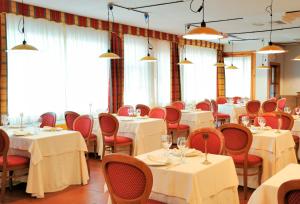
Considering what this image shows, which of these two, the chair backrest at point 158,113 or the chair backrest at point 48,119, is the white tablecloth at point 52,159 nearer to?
the chair backrest at point 48,119

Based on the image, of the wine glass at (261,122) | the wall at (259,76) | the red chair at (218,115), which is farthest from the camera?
the wall at (259,76)

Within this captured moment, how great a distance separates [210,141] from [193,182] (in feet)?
3.72

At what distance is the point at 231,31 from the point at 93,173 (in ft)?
21.8

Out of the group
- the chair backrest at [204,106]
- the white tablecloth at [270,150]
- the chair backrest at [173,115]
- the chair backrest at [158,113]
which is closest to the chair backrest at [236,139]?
the white tablecloth at [270,150]

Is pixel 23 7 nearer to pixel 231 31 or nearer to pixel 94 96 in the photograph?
pixel 94 96

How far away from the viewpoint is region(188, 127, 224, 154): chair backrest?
12.6ft

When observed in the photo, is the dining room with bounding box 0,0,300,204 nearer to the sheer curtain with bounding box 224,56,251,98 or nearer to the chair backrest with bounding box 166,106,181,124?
the chair backrest with bounding box 166,106,181,124

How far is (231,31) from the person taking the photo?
10.7 meters

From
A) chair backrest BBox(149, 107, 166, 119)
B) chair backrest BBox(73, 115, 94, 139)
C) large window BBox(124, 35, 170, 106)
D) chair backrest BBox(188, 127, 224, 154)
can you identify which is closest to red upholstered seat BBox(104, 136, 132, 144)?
chair backrest BBox(73, 115, 94, 139)

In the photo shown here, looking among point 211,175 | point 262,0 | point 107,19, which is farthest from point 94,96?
point 211,175

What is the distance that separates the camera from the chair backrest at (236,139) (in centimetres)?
446

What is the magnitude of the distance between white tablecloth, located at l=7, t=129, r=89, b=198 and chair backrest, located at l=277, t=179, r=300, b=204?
3383 mm

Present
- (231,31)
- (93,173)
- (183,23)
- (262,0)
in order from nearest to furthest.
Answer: (93,173) < (262,0) < (183,23) < (231,31)

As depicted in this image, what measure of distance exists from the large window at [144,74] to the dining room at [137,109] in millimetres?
41
